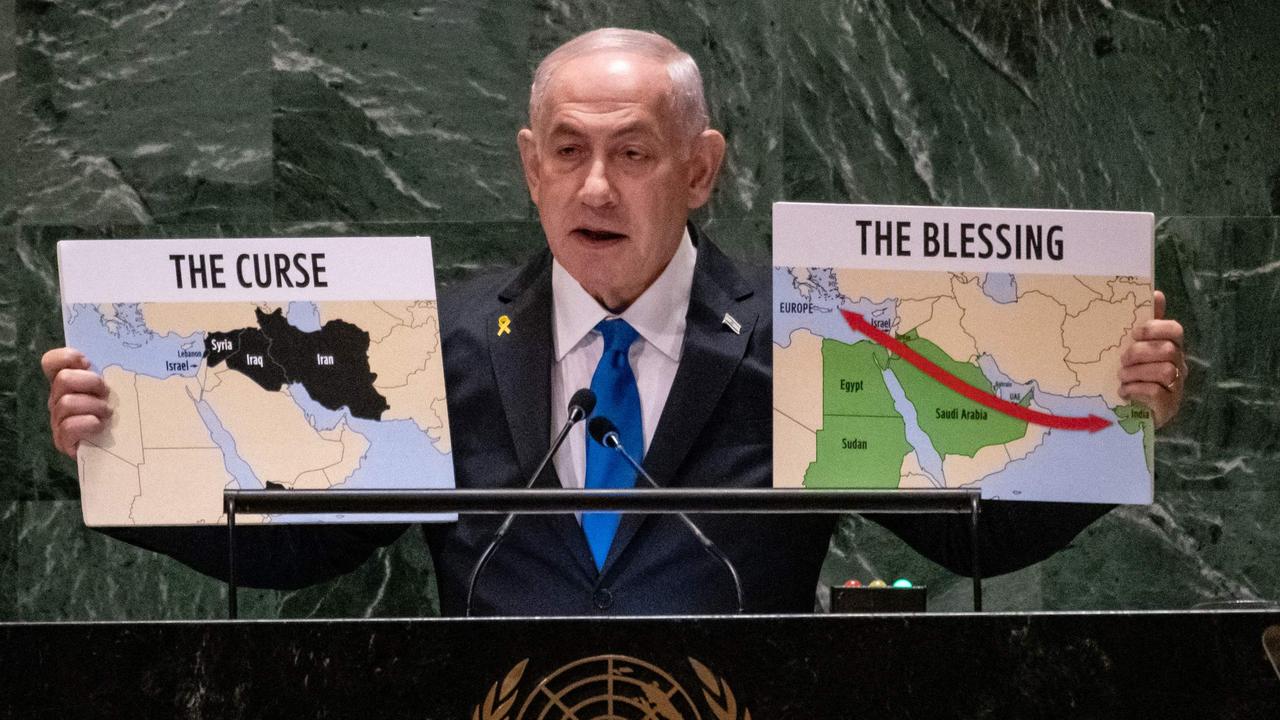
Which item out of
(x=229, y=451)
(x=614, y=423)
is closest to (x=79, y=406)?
(x=229, y=451)

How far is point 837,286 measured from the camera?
2070 mm

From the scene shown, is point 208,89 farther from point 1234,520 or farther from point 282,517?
point 1234,520

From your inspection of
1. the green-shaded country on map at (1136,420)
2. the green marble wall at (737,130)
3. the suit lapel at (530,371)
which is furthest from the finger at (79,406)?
the green marble wall at (737,130)

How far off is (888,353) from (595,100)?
2.53 feet

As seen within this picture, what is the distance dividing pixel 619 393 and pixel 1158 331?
0.90 metres

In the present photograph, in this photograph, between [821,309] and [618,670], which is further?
[821,309]

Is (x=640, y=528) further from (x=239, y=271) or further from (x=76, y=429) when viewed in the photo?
(x=76, y=429)

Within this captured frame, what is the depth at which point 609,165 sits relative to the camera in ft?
8.28

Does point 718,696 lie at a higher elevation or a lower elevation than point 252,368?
lower

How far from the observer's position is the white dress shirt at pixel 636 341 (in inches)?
101

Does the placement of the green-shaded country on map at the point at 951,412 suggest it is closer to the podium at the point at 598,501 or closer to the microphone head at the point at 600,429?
the podium at the point at 598,501

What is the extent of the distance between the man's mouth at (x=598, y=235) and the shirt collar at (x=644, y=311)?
10cm

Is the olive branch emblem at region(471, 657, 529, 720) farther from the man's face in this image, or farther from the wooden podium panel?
the man's face

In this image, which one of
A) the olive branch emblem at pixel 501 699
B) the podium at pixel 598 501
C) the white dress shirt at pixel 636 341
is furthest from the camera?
the white dress shirt at pixel 636 341
